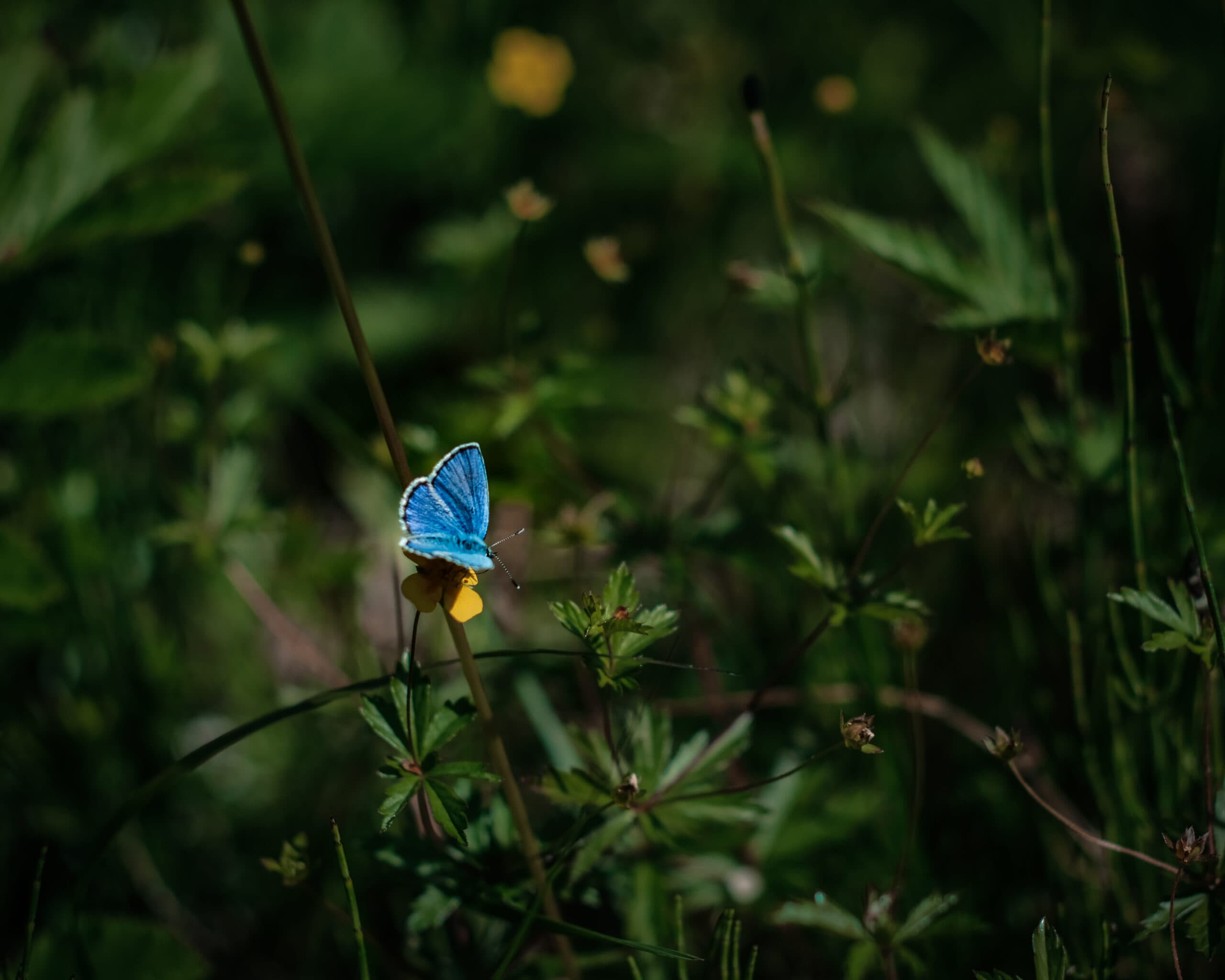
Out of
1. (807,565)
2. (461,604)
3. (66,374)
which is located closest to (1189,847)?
(807,565)

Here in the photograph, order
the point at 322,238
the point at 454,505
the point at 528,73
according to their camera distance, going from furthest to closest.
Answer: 1. the point at 528,73
2. the point at 454,505
3. the point at 322,238

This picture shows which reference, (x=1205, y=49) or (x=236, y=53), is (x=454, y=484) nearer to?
(x=236, y=53)

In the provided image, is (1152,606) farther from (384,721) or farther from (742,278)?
(384,721)

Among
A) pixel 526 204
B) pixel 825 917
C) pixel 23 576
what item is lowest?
pixel 825 917

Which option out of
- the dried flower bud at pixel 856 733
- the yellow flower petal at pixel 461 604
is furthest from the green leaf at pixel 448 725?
the dried flower bud at pixel 856 733

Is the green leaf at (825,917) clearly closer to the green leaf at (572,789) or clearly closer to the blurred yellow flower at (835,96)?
the green leaf at (572,789)

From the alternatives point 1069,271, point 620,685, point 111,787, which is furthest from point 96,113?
point 1069,271
